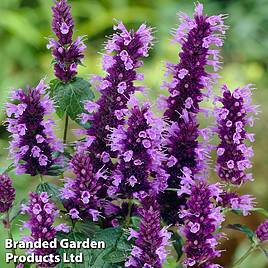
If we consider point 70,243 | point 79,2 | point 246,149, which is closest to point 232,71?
point 79,2

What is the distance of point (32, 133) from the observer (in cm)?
146

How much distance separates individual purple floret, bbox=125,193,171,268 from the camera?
126cm

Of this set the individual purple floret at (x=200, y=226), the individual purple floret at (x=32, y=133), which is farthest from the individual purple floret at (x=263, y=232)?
the individual purple floret at (x=32, y=133)

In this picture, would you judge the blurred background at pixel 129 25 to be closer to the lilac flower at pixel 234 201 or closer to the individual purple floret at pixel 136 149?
the lilac flower at pixel 234 201

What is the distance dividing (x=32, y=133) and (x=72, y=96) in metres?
0.19

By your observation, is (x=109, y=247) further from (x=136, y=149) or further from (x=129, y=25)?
(x=129, y=25)

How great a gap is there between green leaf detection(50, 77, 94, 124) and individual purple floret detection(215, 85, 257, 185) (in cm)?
33

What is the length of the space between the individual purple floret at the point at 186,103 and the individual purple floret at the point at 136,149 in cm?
9

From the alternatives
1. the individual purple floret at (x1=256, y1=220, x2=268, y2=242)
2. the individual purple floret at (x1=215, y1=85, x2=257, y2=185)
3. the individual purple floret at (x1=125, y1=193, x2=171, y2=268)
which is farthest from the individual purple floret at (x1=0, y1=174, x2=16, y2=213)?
the individual purple floret at (x1=256, y1=220, x2=268, y2=242)

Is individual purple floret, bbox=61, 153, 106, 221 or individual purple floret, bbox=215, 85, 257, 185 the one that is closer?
individual purple floret, bbox=61, 153, 106, 221

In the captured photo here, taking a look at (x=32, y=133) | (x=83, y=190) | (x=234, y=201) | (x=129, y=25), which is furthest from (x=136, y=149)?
(x=129, y=25)

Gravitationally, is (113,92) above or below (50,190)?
above

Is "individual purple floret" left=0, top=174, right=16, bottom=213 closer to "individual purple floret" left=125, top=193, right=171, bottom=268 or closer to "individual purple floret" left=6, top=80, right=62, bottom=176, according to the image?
"individual purple floret" left=6, top=80, right=62, bottom=176

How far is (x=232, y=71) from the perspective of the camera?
4844mm
